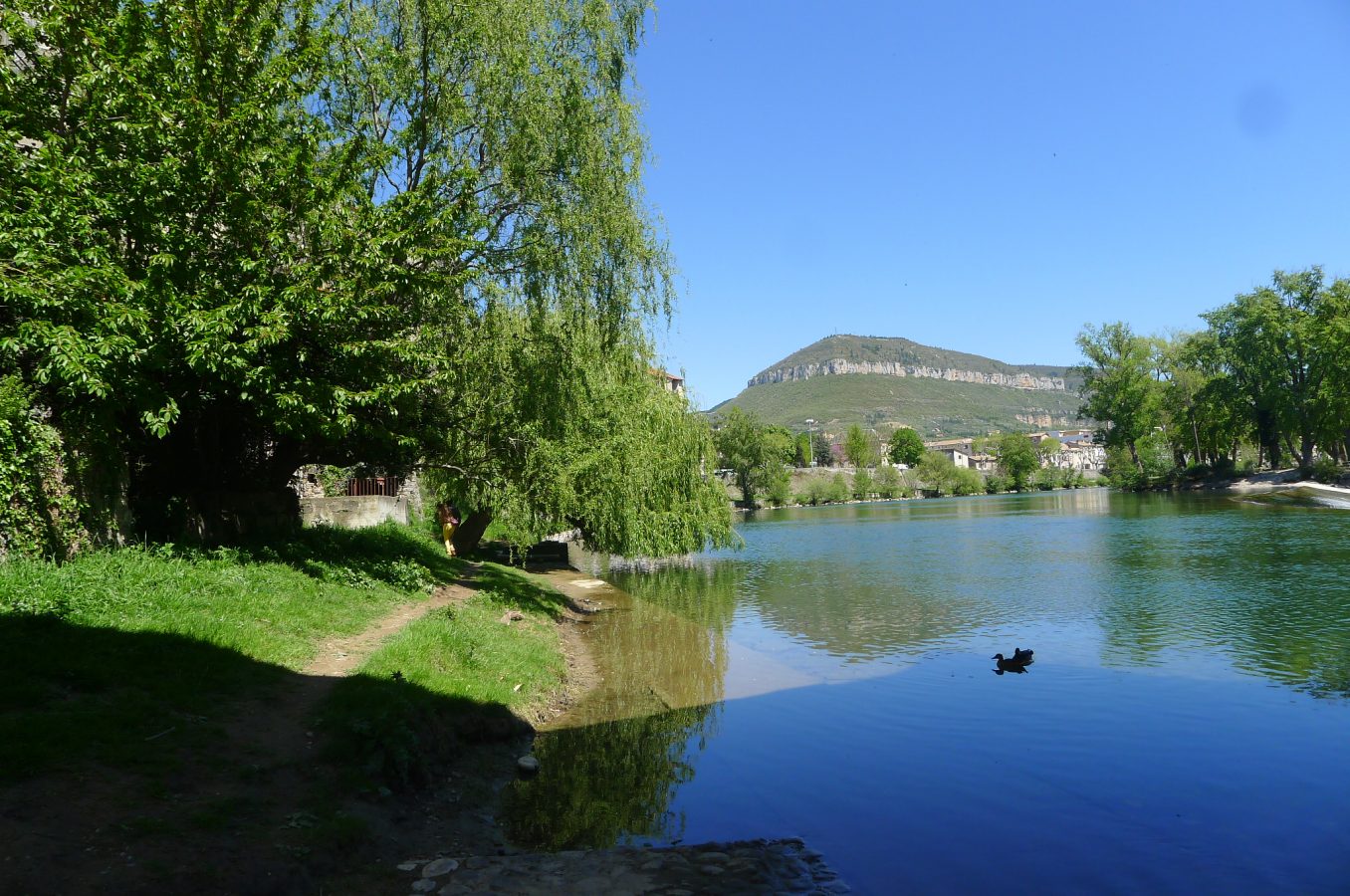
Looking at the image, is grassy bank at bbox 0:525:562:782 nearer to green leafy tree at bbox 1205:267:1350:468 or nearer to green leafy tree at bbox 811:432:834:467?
A: green leafy tree at bbox 1205:267:1350:468

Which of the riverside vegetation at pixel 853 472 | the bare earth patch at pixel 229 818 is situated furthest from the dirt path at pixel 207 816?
A: the riverside vegetation at pixel 853 472

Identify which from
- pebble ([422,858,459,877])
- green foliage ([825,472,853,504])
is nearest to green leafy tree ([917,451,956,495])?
green foliage ([825,472,853,504])

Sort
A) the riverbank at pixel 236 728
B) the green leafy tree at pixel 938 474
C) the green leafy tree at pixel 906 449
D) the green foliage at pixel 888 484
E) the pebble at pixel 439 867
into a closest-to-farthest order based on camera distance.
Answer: the riverbank at pixel 236 728, the pebble at pixel 439 867, the green foliage at pixel 888 484, the green leafy tree at pixel 938 474, the green leafy tree at pixel 906 449

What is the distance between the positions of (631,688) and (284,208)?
9.23 m

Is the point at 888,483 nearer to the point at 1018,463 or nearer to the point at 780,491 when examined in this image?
the point at 1018,463

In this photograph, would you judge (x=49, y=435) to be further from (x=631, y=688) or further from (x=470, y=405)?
(x=631, y=688)

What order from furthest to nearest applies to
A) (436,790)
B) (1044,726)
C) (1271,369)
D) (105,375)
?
1. (1271,369)
2. (1044,726)
3. (105,375)
4. (436,790)

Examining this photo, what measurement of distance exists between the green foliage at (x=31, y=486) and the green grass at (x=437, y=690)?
4184 mm

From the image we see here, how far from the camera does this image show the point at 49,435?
9680 millimetres

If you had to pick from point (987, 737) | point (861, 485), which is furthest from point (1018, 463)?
point (987, 737)

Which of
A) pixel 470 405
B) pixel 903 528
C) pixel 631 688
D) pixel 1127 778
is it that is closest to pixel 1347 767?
→ pixel 1127 778

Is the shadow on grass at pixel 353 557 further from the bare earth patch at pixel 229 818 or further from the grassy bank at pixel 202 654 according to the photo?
the bare earth patch at pixel 229 818

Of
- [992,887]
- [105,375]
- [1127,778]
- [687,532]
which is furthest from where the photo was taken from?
[687,532]

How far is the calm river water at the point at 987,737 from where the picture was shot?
7.05 meters
